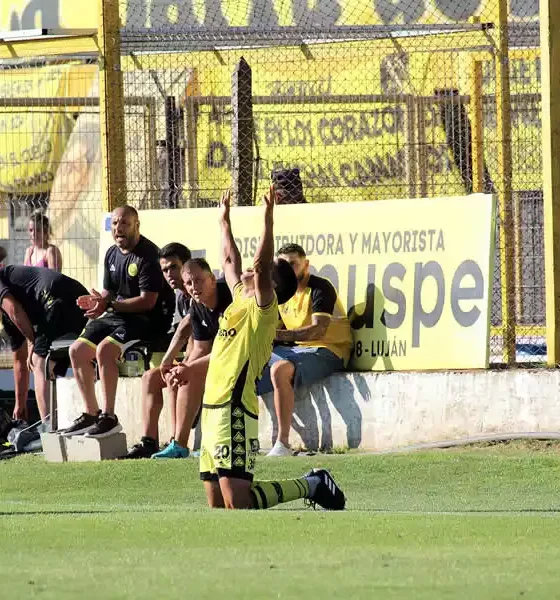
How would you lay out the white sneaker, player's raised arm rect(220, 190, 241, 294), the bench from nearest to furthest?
1. player's raised arm rect(220, 190, 241, 294)
2. the white sneaker
3. the bench

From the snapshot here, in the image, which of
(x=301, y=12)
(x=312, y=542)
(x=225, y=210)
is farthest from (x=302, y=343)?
(x=312, y=542)

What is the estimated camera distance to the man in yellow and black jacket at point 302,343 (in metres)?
12.9

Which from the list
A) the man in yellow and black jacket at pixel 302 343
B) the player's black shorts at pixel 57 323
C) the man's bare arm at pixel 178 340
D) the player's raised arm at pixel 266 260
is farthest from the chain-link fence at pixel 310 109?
the player's raised arm at pixel 266 260

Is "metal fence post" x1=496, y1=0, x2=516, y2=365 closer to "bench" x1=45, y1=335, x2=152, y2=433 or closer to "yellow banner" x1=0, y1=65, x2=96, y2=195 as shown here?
"bench" x1=45, y1=335, x2=152, y2=433

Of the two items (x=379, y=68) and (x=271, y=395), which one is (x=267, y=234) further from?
(x=379, y=68)

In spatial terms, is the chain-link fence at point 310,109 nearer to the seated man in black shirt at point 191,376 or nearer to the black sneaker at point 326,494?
the seated man in black shirt at point 191,376

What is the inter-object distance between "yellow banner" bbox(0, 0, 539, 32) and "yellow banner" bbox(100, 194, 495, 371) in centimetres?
192

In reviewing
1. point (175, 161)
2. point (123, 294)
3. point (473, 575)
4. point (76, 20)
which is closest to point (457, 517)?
point (473, 575)

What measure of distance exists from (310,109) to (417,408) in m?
3.35

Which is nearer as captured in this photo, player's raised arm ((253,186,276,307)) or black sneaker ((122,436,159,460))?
player's raised arm ((253,186,276,307))

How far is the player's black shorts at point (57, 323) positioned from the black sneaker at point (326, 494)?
231 inches

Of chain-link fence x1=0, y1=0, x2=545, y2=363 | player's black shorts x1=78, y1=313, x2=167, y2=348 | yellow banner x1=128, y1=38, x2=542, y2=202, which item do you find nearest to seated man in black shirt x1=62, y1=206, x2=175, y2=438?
player's black shorts x1=78, y1=313, x2=167, y2=348

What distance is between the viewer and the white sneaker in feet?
42.3

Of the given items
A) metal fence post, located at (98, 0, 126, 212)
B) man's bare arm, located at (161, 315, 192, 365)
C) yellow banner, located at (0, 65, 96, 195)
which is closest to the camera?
man's bare arm, located at (161, 315, 192, 365)
